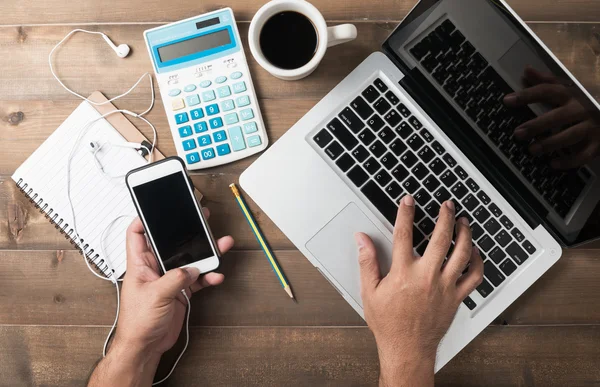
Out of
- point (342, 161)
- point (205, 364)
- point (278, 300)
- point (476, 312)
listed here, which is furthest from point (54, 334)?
point (476, 312)

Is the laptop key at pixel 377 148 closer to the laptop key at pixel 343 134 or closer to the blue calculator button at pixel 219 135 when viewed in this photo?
the laptop key at pixel 343 134

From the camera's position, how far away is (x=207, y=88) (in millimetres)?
704

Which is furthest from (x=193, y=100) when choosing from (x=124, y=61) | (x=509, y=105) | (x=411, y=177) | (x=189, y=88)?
(x=509, y=105)

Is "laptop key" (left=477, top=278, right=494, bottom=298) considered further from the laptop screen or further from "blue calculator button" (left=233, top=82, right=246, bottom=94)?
"blue calculator button" (left=233, top=82, right=246, bottom=94)

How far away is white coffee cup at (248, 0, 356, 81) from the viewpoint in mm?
608

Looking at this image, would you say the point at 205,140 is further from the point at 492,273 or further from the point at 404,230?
the point at 492,273

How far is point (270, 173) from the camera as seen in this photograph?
0.70 meters

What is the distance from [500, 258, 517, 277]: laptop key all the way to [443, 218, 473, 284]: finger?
78 millimetres

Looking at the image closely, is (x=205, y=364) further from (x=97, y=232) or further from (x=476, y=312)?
(x=476, y=312)

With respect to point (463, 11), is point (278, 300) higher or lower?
lower

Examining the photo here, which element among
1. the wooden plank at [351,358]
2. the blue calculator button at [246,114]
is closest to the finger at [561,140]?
the wooden plank at [351,358]

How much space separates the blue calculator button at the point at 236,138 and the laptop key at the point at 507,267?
46cm

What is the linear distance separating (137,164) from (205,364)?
1.21ft

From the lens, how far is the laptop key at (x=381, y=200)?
0.69m
